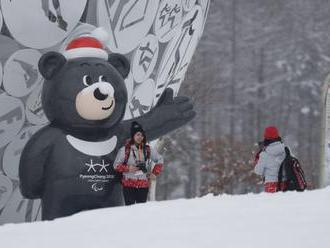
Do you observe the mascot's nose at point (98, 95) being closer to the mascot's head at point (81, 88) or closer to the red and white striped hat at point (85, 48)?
the mascot's head at point (81, 88)

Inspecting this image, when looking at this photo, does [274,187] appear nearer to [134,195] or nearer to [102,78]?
[134,195]

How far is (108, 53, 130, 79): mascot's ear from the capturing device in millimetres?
6848

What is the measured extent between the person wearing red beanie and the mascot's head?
141 cm

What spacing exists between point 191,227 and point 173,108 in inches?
115

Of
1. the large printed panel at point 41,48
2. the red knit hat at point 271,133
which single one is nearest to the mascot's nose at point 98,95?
the large printed panel at point 41,48

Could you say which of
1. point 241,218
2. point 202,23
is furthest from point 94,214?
point 202,23

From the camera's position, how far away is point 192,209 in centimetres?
514

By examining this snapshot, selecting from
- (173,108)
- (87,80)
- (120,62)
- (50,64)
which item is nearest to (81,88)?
(87,80)

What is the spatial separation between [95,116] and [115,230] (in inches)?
84.0

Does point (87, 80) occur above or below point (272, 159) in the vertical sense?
above

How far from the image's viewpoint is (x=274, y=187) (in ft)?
22.8

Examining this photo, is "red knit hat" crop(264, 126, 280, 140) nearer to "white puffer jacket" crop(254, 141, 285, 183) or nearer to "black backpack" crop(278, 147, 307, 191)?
"white puffer jacket" crop(254, 141, 285, 183)

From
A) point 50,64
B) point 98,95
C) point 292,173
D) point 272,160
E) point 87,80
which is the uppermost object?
point 50,64

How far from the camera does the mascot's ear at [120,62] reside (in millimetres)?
6848
